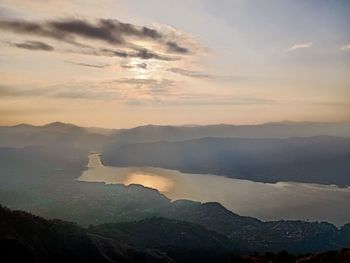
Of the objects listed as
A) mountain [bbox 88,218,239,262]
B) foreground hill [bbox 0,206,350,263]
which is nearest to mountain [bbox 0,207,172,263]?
foreground hill [bbox 0,206,350,263]

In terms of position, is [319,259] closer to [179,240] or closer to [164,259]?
[164,259]

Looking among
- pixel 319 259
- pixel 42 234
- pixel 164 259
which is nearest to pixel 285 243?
pixel 164 259

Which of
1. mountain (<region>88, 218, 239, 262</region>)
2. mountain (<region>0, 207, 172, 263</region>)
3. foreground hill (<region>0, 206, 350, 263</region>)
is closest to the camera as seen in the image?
foreground hill (<region>0, 206, 350, 263</region>)

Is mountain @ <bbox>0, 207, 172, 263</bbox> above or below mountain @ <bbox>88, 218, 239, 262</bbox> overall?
above

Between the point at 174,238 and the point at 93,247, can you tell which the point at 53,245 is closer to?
the point at 93,247

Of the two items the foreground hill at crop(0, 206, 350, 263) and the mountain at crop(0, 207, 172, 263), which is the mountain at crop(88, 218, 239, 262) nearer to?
the foreground hill at crop(0, 206, 350, 263)

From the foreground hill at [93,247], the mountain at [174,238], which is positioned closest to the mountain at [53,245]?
the foreground hill at [93,247]

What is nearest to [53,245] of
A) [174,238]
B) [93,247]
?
[93,247]

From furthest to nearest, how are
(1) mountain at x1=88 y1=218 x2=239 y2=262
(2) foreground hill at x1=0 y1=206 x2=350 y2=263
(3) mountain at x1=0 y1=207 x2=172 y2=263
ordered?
(1) mountain at x1=88 y1=218 x2=239 y2=262 < (3) mountain at x1=0 y1=207 x2=172 y2=263 < (2) foreground hill at x1=0 y1=206 x2=350 y2=263
